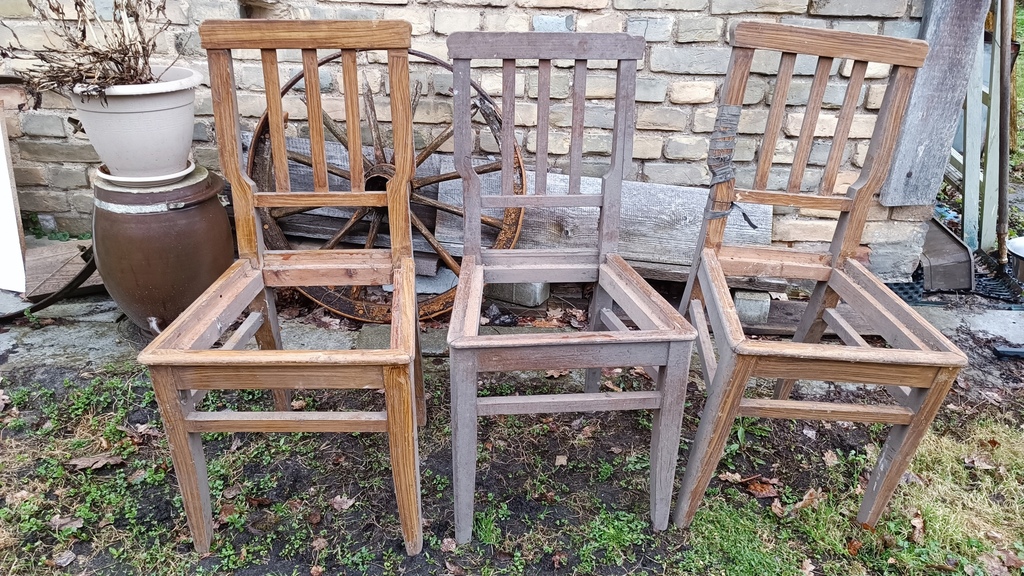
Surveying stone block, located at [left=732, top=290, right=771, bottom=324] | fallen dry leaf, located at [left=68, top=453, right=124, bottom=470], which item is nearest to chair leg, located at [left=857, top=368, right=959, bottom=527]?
stone block, located at [left=732, top=290, right=771, bottom=324]

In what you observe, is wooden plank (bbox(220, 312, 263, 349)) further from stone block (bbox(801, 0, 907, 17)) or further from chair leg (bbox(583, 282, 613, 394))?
stone block (bbox(801, 0, 907, 17))

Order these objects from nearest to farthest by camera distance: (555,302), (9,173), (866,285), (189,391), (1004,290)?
(189,391) → (866,285) → (9,173) → (555,302) → (1004,290)

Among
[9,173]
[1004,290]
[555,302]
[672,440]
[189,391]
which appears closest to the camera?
[189,391]

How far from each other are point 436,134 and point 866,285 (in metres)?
1.86

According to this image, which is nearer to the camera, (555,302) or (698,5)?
(698,5)

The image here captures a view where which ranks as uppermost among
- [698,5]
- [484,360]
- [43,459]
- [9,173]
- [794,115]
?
[698,5]

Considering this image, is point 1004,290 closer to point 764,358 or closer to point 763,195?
point 763,195

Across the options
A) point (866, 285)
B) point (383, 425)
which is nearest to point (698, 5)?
point (866, 285)

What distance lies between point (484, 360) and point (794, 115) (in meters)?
2.01

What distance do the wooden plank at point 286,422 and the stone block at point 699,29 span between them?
2.04 metres

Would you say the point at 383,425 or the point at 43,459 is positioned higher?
the point at 383,425

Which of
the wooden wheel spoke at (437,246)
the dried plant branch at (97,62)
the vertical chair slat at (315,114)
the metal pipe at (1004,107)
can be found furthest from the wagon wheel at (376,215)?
the metal pipe at (1004,107)

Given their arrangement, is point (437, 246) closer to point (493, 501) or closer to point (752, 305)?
point (493, 501)

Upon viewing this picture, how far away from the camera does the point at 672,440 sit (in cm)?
172
